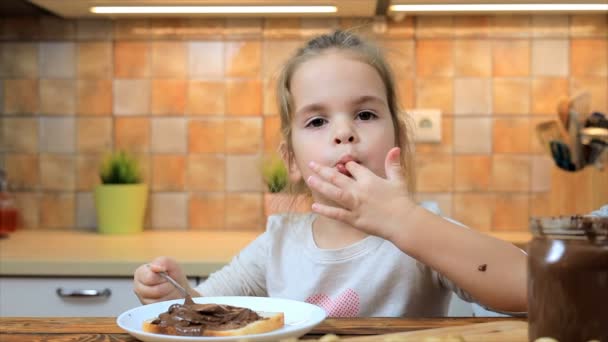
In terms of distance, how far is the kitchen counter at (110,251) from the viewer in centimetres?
167

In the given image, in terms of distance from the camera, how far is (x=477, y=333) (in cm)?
78

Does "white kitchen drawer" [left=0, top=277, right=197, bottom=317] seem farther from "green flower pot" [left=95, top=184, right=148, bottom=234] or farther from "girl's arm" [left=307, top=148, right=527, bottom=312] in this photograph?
"girl's arm" [left=307, top=148, right=527, bottom=312]

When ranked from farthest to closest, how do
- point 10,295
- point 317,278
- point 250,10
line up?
point 250,10 < point 10,295 < point 317,278

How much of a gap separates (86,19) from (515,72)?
4.25 ft

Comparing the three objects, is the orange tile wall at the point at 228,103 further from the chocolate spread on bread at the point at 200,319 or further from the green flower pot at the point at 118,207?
the chocolate spread on bread at the point at 200,319

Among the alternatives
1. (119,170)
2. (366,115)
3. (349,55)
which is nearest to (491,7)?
(349,55)

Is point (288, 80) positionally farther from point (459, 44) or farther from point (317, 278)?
point (459, 44)

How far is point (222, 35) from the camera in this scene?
225 cm

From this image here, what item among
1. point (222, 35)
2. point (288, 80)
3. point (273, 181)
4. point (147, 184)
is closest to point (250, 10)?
point (222, 35)

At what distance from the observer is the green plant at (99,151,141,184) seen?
214 cm

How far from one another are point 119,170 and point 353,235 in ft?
3.46

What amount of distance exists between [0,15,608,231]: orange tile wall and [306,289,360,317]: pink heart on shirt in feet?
3.42

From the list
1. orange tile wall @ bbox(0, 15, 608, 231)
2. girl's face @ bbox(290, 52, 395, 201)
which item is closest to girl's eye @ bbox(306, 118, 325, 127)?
girl's face @ bbox(290, 52, 395, 201)

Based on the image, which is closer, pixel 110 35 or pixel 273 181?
pixel 273 181
